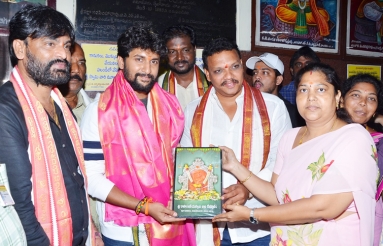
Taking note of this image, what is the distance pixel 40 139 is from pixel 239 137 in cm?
140

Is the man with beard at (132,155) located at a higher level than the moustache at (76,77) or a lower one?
lower

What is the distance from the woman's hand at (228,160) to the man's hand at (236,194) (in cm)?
13

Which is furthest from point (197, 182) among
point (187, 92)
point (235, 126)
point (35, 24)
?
point (187, 92)

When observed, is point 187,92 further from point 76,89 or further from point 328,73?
point 328,73

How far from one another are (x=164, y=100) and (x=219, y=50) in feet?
1.85

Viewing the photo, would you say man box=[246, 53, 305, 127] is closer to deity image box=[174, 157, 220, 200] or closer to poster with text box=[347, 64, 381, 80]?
deity image box=[174, 157, 220, 200]

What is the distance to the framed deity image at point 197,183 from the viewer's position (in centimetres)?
230

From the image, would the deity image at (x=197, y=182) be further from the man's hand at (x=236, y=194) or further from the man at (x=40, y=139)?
the man at (x=40, y=139)

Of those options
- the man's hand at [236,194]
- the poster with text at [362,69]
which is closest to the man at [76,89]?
the man's hand at [236,194]

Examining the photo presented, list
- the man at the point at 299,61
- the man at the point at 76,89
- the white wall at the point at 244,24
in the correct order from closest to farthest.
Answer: the man at the point at 76,89 → the man at the point at 299,61 → the white wall at the point at 244,24

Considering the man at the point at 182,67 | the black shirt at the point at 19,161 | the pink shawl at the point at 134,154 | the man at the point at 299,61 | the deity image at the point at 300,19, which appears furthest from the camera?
the deity image at the point at 300,19

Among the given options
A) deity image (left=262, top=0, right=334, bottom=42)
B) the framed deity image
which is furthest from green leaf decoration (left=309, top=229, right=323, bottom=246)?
deity image (left=262, top=0, right=334, bottom=42)

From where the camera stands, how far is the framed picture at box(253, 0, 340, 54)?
4.94 meters

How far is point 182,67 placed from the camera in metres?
3.89
